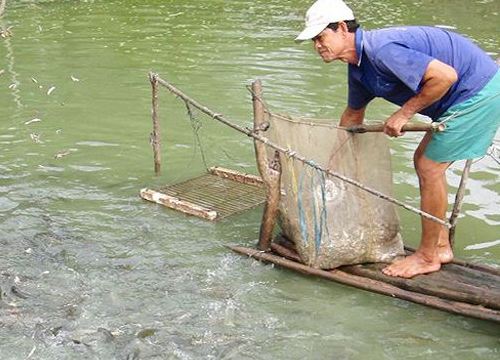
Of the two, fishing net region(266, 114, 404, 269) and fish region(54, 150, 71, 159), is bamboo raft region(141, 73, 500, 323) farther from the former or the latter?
fish region(54, 150, 71, 159)

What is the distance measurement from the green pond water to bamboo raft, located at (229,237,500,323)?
0.14m

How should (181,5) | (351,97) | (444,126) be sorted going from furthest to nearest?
(181,5) < (351,97) < (444,126)

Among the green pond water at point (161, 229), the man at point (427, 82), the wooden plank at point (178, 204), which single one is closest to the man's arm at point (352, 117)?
the man at point (427, 82)

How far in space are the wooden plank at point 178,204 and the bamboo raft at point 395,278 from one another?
2.02 feet

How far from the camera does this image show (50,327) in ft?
14.8

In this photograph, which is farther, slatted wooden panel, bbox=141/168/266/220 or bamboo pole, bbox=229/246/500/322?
slatted wooden panel, bbox=141/168/266/220

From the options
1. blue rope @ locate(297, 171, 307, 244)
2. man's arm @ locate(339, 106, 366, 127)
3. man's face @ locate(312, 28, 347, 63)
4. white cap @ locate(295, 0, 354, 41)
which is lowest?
blue rope @ locate(297, 171, 307, 244)

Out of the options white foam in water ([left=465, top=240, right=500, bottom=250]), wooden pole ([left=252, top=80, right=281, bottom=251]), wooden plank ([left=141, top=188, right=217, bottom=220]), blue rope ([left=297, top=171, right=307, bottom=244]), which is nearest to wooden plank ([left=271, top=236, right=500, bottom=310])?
blue rope ([left=297, top=171, right=307, bottom=244])

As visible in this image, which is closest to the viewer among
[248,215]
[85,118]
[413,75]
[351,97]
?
[413,75]

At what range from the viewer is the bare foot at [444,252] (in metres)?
4.94

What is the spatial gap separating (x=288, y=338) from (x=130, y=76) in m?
7.03

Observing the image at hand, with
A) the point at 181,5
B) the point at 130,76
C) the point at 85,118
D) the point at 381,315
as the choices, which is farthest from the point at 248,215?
the point at 181,5

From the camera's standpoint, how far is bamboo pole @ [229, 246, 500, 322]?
438 centimetres

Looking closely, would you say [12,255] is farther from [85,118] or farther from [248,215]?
[85,118]
